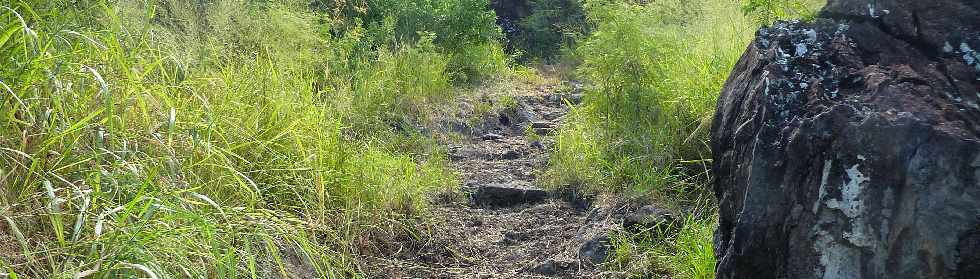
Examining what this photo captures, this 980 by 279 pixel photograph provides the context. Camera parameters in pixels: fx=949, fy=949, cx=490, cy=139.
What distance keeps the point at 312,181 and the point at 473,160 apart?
7.99ft

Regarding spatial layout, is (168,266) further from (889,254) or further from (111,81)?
(889,254)

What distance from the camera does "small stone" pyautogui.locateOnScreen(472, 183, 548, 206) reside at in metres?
5.80

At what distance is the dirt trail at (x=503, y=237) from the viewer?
467cm

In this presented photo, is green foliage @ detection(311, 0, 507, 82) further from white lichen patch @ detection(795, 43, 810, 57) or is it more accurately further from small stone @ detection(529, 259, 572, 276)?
white lichen patch @ detection(795, 43, 810, 57)

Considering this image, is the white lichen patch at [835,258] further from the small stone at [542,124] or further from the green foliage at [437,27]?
the green foliage at [437,27]

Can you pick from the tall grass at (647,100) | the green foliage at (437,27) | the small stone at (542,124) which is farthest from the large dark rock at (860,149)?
the green foliage at (437,27)

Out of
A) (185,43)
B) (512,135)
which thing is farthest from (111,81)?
(512,135)

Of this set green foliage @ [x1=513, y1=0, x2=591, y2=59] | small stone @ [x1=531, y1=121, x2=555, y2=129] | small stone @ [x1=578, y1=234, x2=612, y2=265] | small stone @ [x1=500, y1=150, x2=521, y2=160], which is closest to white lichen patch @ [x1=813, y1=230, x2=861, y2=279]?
small stone @ [x1=578, y1=234, x2=612, y2=265]

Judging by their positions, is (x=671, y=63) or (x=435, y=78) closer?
(x=671, y=63)

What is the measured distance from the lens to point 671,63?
639 cm

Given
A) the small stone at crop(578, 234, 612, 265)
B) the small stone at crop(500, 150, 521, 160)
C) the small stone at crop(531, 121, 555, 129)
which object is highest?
the small stone at crop(578, 234, 612, 265)

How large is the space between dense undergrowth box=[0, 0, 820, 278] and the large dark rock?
40.2 inches

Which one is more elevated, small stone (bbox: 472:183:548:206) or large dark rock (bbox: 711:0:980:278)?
large dark rock (bbox: 711:0:980:278)

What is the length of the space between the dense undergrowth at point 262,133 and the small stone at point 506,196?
164 millimetres
